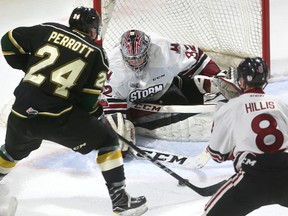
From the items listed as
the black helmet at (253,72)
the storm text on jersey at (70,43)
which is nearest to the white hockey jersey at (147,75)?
the storm text on jersey at (70,43)

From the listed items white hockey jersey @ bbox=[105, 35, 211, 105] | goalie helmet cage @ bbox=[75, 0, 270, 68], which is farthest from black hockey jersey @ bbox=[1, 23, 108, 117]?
goalie helmet cage @ bbox=[75, 0, 270, 68]

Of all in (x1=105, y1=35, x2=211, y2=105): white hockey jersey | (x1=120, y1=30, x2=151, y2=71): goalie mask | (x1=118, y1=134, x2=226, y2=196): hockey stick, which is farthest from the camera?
(x1=105, y1=35, x2=211, y2=105): white hockey jersey

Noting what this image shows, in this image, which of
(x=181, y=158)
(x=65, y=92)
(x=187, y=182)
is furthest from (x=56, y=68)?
(x=181, y=158)

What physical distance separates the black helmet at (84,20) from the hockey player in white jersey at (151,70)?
60cm

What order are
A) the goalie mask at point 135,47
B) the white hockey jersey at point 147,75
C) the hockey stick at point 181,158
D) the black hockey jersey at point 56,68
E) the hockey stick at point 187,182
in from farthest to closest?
1. the white hockey jersey at point 147,75
2. the goalie mask at point 135,47
3. the hockey stick at point 181,158
4. the hockey stick at point 187,182
5. the black hockey jersey at point 56,68

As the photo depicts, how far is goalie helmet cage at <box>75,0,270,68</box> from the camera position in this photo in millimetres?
3867

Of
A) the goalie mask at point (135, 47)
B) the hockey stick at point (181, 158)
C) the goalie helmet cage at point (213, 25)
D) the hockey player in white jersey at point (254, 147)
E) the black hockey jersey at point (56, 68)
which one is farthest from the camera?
the goalie helmet cage at point (213, 25)

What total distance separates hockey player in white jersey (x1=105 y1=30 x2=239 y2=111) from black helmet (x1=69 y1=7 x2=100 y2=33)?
60 cm

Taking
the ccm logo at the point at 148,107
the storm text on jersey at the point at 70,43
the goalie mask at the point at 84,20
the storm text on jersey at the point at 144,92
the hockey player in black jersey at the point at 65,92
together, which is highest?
the goalie mask at the point at 84,20

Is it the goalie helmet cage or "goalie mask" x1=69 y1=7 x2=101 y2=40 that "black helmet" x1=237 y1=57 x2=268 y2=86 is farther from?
the goalie helmet cage

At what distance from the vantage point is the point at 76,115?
2.45m

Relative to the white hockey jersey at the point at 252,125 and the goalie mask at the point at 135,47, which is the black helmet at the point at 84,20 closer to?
the goalie mask at the point at 135,47

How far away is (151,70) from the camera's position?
323 centimetres

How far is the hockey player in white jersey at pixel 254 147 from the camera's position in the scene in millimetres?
1943
